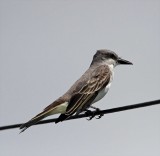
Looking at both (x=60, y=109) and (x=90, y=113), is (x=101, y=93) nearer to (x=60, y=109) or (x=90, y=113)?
(x=90, y=113)

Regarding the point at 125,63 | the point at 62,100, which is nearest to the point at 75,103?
the point at 62,100

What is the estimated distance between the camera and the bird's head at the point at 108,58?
1343 cm

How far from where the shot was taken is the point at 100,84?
11.9 metres

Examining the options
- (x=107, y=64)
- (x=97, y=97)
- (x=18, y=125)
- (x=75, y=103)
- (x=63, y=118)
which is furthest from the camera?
(x=107, y=64)

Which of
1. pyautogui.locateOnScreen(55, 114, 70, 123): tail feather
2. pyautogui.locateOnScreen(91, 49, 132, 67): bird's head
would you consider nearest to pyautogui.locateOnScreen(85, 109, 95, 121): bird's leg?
pyautogui.locateOnScreen(55, 114, 70, 123): tail feather

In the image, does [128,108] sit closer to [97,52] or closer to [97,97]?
[97,97]

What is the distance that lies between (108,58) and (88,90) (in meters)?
2.20

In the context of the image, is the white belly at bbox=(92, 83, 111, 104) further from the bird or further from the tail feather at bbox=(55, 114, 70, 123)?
the tail feather at bbox=(55, 114, 70, 123)

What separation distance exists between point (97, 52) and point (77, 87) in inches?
91.3

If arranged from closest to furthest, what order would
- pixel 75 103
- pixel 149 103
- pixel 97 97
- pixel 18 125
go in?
pixel 149 103
pixel 18 125
pixel 75 103
pixel 97 97

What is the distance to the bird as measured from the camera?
10.6 m

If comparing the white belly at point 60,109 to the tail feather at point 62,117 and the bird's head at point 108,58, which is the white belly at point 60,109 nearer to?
the tail feather at point 62,117

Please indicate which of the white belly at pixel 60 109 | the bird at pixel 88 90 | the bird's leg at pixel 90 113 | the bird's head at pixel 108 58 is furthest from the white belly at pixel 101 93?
the bird's head at pixel 108 58

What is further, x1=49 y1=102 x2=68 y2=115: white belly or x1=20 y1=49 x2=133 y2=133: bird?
x1=49 y1=102 x2=68 y2=115: white belly
